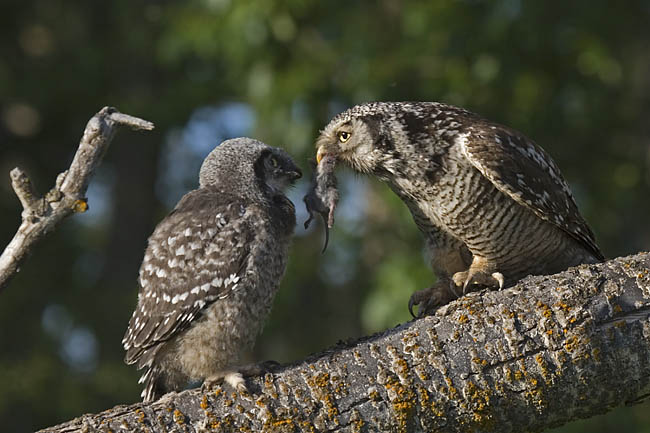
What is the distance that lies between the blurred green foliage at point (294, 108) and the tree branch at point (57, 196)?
1838 millimetres

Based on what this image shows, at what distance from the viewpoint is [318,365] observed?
3219mm

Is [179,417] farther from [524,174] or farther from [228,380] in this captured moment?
[524,174]

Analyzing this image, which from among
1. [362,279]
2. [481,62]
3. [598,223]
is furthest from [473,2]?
[362,279]

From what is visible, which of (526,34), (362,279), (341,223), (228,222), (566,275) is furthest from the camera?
(362,279)

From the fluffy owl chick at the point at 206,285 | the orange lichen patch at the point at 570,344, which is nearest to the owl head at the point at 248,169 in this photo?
the fluffy owl chick at the point at 206,285

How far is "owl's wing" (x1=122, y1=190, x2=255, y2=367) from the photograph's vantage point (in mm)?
3740

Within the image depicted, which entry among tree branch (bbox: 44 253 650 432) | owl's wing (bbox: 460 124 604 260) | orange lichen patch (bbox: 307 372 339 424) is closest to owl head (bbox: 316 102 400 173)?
owl's wing (bbox: 460 124 604 260)

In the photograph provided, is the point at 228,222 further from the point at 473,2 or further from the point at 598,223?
the point at 598,223

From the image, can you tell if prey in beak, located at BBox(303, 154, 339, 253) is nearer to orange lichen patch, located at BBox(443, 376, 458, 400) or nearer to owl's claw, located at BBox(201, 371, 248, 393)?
owl's claw, located at BBox(201, 371, 248, 393)

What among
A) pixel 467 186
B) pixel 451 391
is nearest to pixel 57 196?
pixel 451 391

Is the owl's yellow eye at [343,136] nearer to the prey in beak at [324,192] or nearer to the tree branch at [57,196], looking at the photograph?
the prey in beak at [324,192]

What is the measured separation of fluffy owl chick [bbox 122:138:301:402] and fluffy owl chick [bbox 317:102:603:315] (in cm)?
56

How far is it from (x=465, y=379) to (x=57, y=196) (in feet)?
5.66

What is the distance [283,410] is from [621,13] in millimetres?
6379
